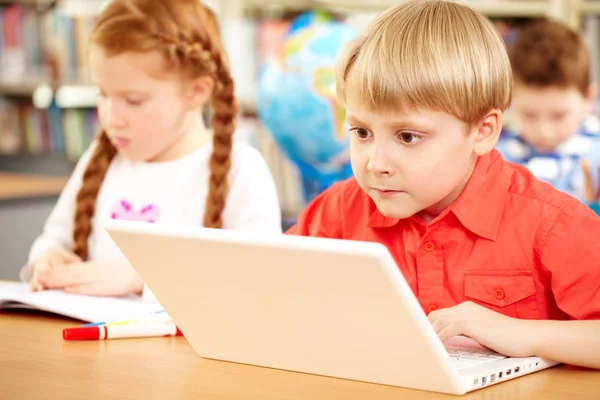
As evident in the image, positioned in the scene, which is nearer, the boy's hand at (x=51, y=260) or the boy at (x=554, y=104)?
the boy's hand at (x=51, y=260)

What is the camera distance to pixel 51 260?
5.41ft

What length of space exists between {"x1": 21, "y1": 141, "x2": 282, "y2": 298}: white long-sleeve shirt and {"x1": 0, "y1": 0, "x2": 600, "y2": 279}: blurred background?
16.7 inches

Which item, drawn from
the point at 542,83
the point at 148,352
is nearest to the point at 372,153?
the point at 148,352

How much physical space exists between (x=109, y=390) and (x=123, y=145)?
2.66 feet

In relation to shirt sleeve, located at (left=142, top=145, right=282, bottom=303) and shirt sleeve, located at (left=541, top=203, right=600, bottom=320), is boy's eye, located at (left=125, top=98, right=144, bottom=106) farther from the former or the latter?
shirt sleeve, located at (left=541, top=203, right=600, bottom=320)

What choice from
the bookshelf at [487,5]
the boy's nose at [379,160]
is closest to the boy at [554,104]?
the bookshelf at [487,5]

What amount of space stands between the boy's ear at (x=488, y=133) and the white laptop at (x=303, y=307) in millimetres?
249

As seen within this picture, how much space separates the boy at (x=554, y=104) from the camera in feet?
8.90

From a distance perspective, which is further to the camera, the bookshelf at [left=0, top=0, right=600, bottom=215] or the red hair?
the bookshelf at [left=0, top=0, right=600, bottom=215]

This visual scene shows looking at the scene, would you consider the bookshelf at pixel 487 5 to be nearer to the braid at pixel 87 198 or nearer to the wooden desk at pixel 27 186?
the wooden desk at pixel 27 186

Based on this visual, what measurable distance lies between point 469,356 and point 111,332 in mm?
447

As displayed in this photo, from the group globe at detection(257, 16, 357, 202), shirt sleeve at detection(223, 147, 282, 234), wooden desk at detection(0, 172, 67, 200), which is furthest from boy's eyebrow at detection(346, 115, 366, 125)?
wooden desk at detection(0, 172, 67, 200)

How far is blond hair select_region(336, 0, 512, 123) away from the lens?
1.11m

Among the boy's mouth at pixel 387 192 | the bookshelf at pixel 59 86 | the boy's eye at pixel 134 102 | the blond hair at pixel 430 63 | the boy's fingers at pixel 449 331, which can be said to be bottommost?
the bookshelf at pixel 59 86
